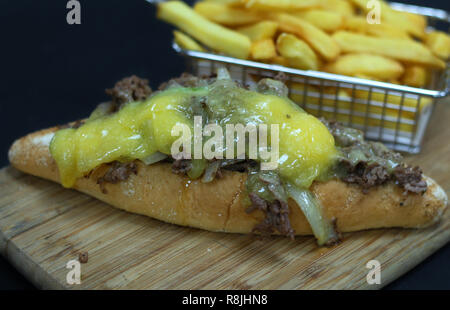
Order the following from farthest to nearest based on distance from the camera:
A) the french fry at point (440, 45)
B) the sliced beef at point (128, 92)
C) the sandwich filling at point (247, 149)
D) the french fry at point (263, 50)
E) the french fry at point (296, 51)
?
Answer: 1. the french fry at point (440, 45)
2. the french fry at point (263, 50)
3. the french fry at point (296, 51)
4. the sliced beef at point (128, 92)
5. the sandwich filling at point (247, 149)

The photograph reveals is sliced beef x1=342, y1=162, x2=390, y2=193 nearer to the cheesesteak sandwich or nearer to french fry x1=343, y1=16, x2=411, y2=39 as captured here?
the cheesesteak sandwich

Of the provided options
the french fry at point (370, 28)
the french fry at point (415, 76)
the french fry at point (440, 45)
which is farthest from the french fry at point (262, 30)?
the french fry at point (440, 45)

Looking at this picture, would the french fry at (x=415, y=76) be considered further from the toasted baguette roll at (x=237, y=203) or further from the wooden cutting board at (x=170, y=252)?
the wooden cutting board at (x=170, y=252)

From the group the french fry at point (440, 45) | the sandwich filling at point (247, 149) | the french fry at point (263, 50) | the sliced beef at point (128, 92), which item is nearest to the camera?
the sandwich filling at point (247, 149)

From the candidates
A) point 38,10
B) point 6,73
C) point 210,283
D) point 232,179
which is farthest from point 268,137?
point 38,10

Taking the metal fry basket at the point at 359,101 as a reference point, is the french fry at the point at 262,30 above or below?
above

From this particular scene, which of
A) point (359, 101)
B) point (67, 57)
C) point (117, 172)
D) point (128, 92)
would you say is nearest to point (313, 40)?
point (359, 101)

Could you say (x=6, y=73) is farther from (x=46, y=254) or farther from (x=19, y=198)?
(x=46, y=254)
